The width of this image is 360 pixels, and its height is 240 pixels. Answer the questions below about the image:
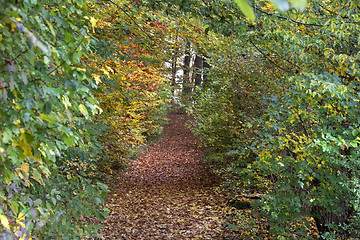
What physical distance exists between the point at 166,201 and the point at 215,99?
343 centimetres

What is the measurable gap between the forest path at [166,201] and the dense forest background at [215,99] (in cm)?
115

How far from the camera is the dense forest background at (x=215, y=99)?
1949 mm

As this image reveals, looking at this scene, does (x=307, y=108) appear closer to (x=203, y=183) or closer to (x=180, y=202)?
(x=180, y=202)

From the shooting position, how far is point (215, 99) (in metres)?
Answer: 7.97

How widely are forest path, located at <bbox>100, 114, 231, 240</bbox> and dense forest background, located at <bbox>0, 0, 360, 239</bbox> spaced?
115 cm

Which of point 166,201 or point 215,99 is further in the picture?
point 166,201

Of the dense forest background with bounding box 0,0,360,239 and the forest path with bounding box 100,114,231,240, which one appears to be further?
the forest path with bounding box 100,114,231,240

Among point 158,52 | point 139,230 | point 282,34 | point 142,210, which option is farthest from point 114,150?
point 282,34

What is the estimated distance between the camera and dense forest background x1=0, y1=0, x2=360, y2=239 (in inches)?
76.7

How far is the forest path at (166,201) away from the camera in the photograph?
7.12m

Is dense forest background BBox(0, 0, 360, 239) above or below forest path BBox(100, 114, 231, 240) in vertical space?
above

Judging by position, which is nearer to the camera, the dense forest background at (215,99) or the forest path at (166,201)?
the dense forest background at (215,99)

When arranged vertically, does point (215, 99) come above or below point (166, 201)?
above

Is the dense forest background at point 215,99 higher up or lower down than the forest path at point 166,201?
higher up
